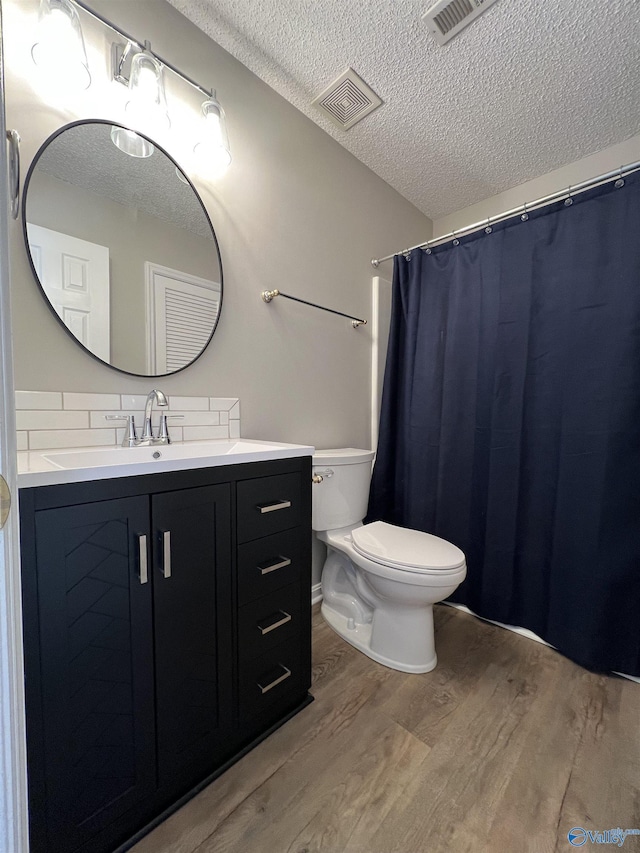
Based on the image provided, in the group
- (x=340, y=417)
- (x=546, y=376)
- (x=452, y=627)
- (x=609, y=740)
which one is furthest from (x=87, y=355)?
(x=609, y=740)

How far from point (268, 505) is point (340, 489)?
650 millimetres

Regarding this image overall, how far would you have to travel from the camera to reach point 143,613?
808mm

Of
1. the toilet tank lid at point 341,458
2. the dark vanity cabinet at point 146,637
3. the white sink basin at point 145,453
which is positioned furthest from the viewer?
the toilet tank lid at point 341,458

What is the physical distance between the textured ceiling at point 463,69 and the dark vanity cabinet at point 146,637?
62.3 inches

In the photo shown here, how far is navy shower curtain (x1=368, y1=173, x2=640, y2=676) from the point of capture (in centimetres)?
136

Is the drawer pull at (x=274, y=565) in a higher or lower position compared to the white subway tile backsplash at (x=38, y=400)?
lower

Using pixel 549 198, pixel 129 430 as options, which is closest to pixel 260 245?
pixel 129 430

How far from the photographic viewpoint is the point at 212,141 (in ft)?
4.16

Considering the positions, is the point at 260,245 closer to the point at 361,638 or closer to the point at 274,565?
the point at 274,565

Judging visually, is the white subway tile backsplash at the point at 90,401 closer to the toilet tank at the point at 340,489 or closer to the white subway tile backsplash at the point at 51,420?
the white subway tile backsplash at the point at 51,420

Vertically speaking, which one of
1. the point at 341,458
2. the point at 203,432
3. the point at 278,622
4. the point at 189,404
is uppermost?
the point at 189,404

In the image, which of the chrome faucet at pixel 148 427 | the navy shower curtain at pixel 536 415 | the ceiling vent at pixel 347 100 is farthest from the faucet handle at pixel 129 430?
the ceiling vent at pixel 347 100

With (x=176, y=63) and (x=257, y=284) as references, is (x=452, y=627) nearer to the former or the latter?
(x=257, y=284)

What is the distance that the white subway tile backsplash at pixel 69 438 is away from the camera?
39.4 inches
